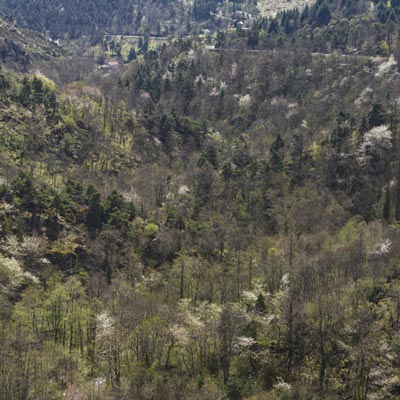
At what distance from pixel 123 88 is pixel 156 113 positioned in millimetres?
29529

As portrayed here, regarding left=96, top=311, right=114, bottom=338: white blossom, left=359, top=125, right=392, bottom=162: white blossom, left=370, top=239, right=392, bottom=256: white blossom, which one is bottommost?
left=96, top=311, right=114, bottom=338: white blossom

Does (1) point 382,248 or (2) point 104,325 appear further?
(1) point 382,248

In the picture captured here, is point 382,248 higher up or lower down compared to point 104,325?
higher up

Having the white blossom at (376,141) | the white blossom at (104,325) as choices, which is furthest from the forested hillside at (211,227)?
the white blossom at (376,141)

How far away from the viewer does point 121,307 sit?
62.9 metres

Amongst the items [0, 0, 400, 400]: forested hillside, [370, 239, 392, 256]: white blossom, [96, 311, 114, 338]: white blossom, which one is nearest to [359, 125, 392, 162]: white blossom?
[0, 0, 400, 400]: forested hillside

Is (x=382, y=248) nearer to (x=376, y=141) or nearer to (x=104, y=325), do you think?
(x=104, y=325)

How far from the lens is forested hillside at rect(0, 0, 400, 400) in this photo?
5850cm

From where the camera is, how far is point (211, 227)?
98438 millimetres

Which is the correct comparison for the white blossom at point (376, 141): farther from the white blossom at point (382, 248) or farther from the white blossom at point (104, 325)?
the white blossom at point (104, 325)

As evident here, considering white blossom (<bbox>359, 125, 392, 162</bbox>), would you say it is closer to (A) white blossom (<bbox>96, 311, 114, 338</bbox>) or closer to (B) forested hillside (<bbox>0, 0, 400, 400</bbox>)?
(B) forested hillside (<bbox>0, 0, 400, 400</bbox>)

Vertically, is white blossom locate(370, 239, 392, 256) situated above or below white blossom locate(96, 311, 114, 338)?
above

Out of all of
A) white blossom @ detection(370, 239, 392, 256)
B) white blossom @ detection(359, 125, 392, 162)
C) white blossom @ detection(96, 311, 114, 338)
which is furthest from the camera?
white blossom @ detection(359, 125, 392, 162)

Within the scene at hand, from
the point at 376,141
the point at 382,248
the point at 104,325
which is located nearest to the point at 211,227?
the point at 382,248
